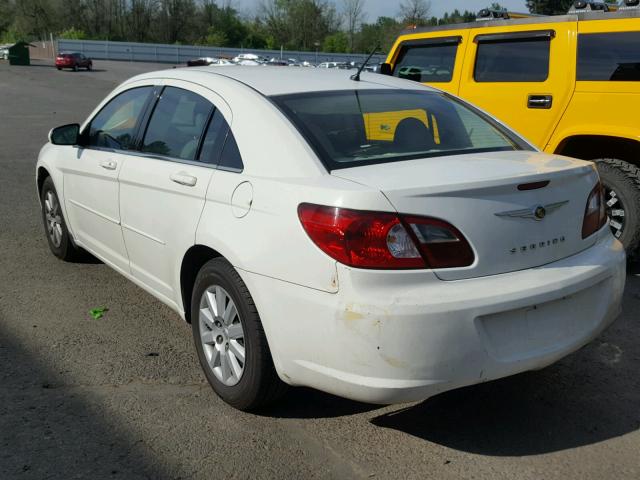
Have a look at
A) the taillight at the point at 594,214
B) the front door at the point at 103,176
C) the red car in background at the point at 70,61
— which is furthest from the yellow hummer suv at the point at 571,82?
the red car in background at the point at 70,61

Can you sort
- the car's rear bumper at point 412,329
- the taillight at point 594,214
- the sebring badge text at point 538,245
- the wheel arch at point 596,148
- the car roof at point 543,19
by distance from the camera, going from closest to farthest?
1. the car's rear bumper at point 412,329
2. the sebring badge text at point 538,245
3. the taillight at point 594,214
4. the car roof at point 543,19
5. the wheel arch at point 596,148

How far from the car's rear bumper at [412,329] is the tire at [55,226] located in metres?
3.11

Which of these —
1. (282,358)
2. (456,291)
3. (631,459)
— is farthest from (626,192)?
(282,358)

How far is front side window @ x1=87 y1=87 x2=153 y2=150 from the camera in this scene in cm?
429

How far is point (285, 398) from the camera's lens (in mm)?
3336

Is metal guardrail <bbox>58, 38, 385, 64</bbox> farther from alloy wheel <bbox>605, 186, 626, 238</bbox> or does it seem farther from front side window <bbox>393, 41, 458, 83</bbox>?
alloy wheel <bbox>605, 186, 626, 238</bbox>

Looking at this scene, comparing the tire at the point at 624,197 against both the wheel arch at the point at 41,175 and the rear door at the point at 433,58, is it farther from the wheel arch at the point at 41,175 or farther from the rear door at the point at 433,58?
the wheel arch at the point at 41,175

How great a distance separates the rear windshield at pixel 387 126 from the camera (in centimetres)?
313

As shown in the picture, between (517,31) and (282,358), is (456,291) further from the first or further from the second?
(517,31)

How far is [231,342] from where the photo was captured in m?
3.19

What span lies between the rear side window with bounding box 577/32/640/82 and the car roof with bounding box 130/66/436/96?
2.03 metres

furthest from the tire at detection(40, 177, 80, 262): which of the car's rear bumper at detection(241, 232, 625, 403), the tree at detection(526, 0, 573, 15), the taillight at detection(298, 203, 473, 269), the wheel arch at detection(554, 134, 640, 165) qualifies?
the tree at detection(526, 0, 573, 15)

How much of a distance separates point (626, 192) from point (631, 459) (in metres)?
2.96

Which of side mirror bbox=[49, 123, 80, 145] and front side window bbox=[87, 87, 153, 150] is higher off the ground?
front side window bbox=[87, 87, 153, 150]
